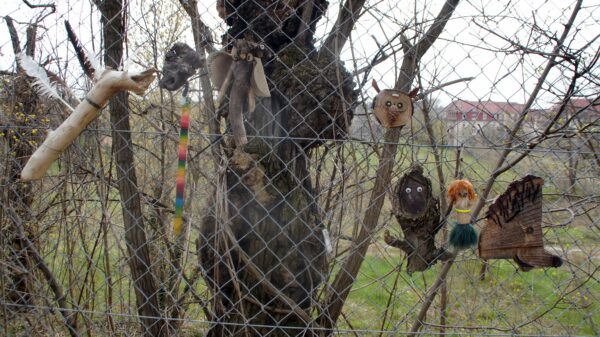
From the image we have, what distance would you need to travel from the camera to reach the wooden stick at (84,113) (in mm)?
1523

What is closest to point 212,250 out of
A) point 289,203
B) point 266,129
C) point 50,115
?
point 289,203

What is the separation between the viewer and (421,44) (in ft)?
6.50

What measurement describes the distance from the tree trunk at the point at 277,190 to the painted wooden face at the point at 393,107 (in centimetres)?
24

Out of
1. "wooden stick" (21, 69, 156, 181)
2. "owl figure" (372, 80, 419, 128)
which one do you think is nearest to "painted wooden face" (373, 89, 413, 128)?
"owl figure" (372, 80, 419, 128)

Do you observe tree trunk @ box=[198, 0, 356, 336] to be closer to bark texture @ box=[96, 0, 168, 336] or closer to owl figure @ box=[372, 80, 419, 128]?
owl figure @ box=[372, 80, 419, 128]

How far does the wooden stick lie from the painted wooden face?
713mm

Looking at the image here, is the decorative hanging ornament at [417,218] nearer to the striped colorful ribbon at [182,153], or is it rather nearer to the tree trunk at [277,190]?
the tree trunk at [277,190]

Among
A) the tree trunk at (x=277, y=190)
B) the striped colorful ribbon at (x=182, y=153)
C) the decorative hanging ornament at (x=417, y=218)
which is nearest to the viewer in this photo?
the striped colorful ribbon at (x=182, y=153)

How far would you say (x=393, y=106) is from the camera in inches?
61.8

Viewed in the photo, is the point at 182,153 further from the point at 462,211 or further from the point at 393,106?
the point at 462,211

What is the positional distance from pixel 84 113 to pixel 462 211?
1.26 metres

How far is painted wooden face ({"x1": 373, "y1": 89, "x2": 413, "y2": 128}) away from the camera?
157 cm

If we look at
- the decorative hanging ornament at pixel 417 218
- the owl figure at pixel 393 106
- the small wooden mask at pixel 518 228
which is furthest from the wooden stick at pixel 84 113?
the small wooden mask at pixel 518 228

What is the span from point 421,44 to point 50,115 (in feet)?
5.72
